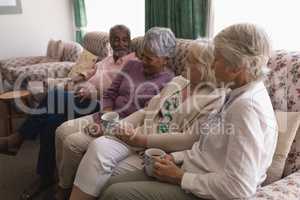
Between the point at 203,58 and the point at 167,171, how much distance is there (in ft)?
1.76

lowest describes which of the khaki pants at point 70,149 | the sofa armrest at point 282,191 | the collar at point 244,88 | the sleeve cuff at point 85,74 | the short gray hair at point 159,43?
the khaki pants at point 70,149

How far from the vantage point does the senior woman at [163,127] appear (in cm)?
152

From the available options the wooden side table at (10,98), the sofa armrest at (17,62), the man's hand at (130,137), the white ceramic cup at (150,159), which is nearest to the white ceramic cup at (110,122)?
the man's hand at (130,137)

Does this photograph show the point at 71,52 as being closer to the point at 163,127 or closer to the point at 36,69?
the point at 36,69

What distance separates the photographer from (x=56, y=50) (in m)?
4.14

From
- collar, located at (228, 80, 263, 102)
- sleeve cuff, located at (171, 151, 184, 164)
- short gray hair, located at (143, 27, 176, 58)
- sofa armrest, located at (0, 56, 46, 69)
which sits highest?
short gray hair, located at (143, 27, 176, 58)

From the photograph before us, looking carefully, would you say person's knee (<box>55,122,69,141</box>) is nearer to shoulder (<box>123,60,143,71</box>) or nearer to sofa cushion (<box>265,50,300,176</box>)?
shoulder (<box>123,60,143,71</box>)

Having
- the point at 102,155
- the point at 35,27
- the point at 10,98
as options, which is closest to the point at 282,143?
the point at 102,155

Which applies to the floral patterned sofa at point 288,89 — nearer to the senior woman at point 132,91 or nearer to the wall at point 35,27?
the senior woman at point 132,91

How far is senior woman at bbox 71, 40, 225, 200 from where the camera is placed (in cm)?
152

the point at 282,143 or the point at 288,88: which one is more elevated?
the point at 288,88

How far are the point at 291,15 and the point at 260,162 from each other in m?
1.40

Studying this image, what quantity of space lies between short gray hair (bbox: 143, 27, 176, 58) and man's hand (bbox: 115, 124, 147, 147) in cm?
54

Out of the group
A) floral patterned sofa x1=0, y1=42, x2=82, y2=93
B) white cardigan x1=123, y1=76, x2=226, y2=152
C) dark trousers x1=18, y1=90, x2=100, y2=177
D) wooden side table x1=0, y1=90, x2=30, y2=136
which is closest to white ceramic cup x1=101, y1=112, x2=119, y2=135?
white cardigan x1=123, y1=76, x2=226, y2=152
